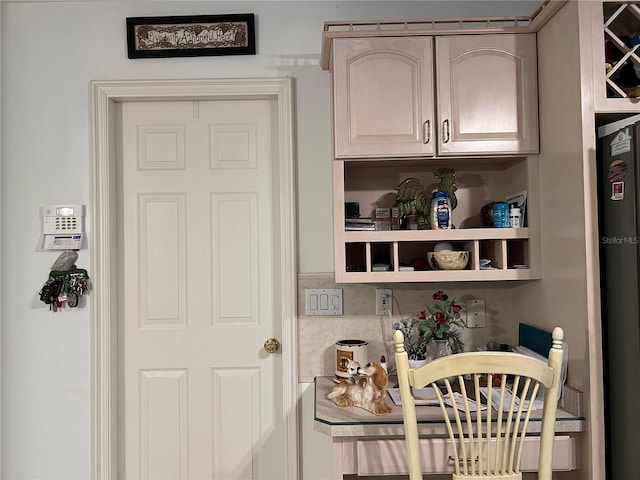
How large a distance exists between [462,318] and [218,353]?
1.09 meters

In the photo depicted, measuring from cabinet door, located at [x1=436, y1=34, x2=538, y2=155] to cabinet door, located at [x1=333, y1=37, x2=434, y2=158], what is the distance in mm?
59

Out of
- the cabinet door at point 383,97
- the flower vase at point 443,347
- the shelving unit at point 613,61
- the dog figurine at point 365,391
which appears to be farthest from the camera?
the flower vase at point 443,347

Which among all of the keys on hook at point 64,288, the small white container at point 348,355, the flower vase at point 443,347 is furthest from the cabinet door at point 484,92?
the keys on hook at point 64,288

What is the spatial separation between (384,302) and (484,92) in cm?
95

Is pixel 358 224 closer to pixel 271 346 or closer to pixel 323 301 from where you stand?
pixel 323 301

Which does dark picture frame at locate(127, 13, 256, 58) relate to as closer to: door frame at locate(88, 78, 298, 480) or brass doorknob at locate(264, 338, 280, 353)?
door frame at locate(88, 78, 298, 480)

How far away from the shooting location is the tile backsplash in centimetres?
245

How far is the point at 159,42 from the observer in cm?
247

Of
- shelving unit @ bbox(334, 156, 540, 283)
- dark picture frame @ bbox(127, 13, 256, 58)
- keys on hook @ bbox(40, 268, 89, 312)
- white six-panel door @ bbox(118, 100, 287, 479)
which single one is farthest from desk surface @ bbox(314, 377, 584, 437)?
dark picture frame @ bbox(127, 13, 256, 58)

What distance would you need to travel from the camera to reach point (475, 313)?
96.9 inches

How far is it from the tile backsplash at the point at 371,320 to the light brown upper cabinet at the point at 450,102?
2.08 ft

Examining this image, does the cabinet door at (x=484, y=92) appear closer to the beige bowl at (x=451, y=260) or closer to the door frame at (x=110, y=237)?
the beige bowl at (x=451, y=260)

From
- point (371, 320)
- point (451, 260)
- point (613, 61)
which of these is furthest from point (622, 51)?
point (371, 320)

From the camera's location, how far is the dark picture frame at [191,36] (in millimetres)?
2455
